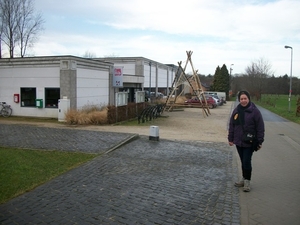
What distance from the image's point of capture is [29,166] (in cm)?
724

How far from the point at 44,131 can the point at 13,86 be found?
9426 millimetres

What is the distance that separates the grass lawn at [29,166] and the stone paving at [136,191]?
0.27 m

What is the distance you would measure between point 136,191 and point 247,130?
243cm

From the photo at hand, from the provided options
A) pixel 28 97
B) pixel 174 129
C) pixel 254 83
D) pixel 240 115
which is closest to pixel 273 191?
pixel 240 115

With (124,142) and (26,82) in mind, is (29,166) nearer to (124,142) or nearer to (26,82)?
(124,142)

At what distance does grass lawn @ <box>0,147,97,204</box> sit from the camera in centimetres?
579

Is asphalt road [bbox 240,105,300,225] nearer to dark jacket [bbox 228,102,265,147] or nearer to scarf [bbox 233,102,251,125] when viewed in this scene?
dark jacket [bbox 228,102,265,147]

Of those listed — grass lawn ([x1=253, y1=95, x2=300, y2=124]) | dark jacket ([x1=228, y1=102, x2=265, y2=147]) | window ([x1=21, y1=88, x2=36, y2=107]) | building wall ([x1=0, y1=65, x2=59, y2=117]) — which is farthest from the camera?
grass lawn ([x1=253, y1=95, x2=300, y2=124])

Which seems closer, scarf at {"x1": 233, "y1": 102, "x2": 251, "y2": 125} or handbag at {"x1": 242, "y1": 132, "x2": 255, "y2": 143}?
handbag at {"x1": 242, "y1": 132, "x2": 255, "y2": 143}

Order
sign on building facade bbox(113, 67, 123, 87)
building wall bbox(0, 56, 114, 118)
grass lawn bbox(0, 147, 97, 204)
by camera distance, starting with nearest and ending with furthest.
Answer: grass lawn bbox(0, 147, 97, 204) < building wall bbox(0, 56, 114, 118) < sign on building facade bbox(113, 67, 123, 87)

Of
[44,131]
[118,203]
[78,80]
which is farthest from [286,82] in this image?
[118,203]

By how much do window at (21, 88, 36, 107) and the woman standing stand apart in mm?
16709

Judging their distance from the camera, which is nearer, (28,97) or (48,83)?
(48,83)

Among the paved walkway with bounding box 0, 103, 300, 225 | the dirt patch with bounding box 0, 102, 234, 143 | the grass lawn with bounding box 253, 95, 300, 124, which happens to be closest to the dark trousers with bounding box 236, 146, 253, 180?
the paved walkway with bounding box 0, 103, 300, 225
